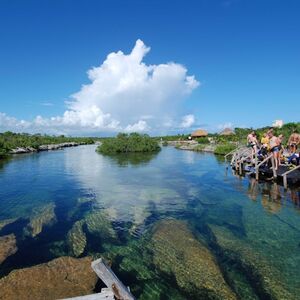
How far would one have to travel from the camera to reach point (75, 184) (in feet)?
80.2

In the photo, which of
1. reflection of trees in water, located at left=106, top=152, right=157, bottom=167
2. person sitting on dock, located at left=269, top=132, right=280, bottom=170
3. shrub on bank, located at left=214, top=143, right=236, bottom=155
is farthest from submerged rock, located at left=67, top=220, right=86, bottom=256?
shrub on bank, located at left=214, top=143, right=236, bottom=155

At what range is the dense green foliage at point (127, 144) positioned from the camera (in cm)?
6038

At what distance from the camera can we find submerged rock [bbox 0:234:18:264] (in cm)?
1006

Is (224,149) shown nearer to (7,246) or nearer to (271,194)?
(271,194)

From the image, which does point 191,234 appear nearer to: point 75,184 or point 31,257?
point 31,257

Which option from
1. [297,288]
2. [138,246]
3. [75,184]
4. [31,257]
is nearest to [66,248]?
[31,257]

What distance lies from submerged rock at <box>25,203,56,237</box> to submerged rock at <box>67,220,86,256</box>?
146cm

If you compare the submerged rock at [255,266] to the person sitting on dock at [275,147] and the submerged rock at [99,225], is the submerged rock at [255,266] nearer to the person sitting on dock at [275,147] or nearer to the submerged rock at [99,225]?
the submerged rock at [99,225]

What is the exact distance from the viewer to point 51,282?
7824mm

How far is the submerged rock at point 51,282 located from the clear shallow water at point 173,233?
1.14 metres

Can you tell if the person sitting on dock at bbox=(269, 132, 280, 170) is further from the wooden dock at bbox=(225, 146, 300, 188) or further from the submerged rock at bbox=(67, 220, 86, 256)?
the submerged rock at bbox=(67, 220, 86, 256)

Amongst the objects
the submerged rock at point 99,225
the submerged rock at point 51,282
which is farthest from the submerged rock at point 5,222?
the submerged rock at point 51,282

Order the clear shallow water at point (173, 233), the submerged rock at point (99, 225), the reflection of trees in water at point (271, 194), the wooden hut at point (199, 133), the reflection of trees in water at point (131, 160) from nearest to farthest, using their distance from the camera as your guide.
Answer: the clear shallow water at point (173, 233) < the submerged rock at point (99, 225) < the reflection of trees in water at point (271, 194) < the reflection of trees in water at point (131, 160) < the wooden hut at point (199, 133)

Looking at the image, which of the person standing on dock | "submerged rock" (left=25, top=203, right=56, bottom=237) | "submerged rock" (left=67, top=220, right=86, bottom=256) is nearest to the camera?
"submerged rock" (left=67, top=220, right=86, bottom=256)
